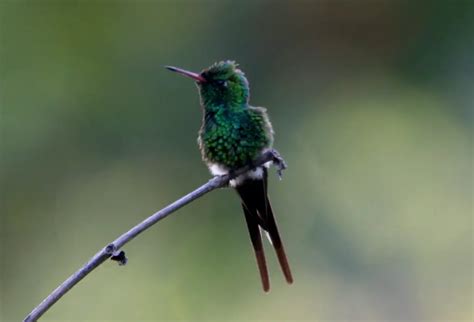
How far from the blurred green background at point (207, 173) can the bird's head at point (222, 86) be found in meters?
3.32

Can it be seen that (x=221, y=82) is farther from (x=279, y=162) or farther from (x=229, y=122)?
(x=279, y=162)

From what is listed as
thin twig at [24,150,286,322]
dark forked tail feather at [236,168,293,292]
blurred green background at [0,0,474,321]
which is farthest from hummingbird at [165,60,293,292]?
blurred green background at [0,0,474,321]

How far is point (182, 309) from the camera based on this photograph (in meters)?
5.94

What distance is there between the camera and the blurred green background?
20.4 feet

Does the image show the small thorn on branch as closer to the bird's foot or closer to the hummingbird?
the bird's foot

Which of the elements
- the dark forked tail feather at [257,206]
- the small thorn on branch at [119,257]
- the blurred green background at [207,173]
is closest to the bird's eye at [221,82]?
the dark forked tail feather at [257,206]

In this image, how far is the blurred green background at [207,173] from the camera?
6.22 metres

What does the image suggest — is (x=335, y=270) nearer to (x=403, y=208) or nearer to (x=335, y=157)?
(x=403, y=208)

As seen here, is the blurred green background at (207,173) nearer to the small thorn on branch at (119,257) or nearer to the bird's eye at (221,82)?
the bird's eye at (221,82)

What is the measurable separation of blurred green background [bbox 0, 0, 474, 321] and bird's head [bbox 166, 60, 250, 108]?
131 inches

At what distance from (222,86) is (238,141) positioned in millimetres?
248

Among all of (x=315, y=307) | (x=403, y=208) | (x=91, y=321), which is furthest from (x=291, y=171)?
(x=91, y=321)

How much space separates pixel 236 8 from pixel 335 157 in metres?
1.95

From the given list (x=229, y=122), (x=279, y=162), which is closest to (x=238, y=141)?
(x=229, y=122)
